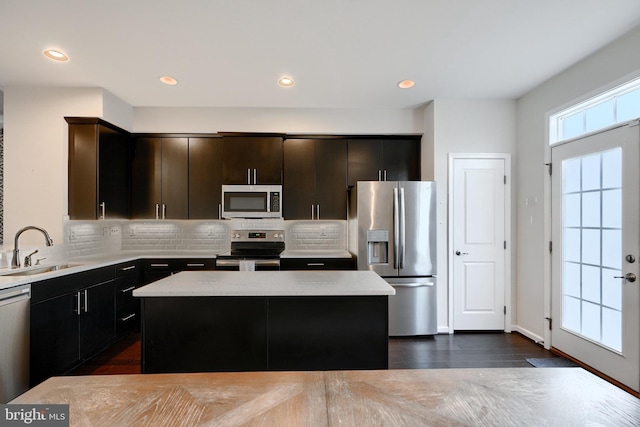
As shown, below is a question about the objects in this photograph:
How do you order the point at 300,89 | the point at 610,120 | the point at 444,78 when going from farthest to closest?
the point at 300,89 → the point at 444,78 → the point at 610,120

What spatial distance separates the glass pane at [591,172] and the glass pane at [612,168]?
0.06 meters

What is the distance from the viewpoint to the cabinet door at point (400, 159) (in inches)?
159

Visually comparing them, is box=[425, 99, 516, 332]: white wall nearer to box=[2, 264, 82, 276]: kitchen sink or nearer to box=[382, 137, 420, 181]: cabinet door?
box=[382, 137, 420, 181]: cabinet door

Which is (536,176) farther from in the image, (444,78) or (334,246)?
(334,246)

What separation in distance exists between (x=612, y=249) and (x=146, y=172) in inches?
198

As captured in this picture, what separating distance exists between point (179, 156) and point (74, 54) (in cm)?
155

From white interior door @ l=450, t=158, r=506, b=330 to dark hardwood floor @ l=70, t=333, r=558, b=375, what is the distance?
0.89 feet

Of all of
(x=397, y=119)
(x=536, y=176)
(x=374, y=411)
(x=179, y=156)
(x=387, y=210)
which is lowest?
(x=374, y=411)

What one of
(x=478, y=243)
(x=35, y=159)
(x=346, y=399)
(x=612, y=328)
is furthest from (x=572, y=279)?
(x=35, y=159)

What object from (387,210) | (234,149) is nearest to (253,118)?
(234,149)

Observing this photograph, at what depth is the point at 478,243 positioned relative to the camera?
3658 millimetres

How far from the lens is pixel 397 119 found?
4.03m

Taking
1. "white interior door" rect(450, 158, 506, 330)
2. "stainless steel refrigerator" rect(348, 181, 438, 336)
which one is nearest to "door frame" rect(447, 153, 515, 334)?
"white interior door" rect(450, 158, 506, 330)

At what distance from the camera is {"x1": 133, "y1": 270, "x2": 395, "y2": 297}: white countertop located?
5.99ft
